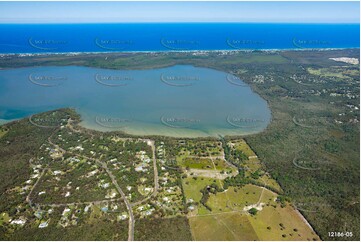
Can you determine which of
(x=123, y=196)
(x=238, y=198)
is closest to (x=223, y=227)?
(x=238, y=198)

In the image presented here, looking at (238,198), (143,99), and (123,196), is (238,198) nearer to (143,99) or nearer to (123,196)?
(123,196)

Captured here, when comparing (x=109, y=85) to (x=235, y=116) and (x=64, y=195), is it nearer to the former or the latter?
(x=235, y=116)

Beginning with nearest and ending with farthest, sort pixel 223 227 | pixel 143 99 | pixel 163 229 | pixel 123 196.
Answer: pixel 163 229 < pixel 223 227 < pixel 123 196 < pixel 143 99

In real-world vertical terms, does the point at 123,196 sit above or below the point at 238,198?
below

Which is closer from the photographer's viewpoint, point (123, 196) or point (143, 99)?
point (123, 196)

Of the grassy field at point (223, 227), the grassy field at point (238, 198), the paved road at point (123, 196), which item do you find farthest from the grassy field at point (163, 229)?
the grassy field at point (238, 198)

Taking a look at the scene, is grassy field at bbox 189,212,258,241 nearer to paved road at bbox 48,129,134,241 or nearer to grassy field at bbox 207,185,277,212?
grassy field at bbox 207,185,277,212

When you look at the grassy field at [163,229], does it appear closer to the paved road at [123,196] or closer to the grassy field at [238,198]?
the paved road at [123,196]

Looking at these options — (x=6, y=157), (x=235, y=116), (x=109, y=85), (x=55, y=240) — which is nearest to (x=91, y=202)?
(x=55, y=240)
